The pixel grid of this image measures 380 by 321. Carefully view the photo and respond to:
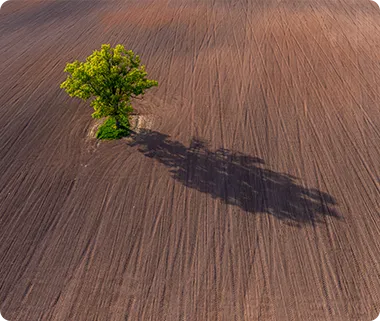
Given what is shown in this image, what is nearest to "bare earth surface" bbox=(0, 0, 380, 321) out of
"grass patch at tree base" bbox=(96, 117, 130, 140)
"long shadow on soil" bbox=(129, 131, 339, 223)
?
"long shadow on soil" bbox=(129, 131, 339, 223)

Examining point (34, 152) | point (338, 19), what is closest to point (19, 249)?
point (34, 152)

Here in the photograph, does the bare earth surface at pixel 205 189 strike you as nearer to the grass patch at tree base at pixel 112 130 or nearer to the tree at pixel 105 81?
the grass patch at tree base at pixel 112 130

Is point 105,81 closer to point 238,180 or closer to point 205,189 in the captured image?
point 205,189

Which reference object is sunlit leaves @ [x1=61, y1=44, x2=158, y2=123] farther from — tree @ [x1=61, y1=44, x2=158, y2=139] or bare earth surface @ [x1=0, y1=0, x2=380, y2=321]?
bare earth surface @ [x1=0, y1=0, x2=380, y2=321]

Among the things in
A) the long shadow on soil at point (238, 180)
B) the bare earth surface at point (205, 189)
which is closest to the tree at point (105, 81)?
the bare earth surface at point (205, 189)

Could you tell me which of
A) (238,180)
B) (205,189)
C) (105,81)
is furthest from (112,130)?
(238,180)

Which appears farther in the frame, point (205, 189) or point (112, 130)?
point (112, 130)
